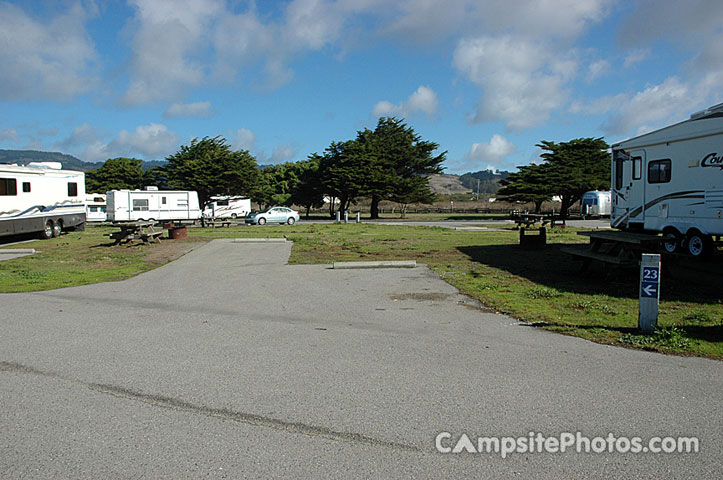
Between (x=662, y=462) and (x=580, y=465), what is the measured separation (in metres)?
0.58

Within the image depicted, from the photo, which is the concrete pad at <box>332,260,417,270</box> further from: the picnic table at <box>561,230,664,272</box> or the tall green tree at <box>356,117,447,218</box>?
the tall green tree at <box>356,117,447,218</box>

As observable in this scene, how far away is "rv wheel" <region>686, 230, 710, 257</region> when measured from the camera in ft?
47.6

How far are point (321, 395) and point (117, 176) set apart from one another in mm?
81605

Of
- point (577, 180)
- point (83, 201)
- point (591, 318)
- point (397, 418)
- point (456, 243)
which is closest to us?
point (397, 418)

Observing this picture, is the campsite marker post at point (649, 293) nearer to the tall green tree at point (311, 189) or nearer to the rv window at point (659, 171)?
the rv window at point (659, 171)

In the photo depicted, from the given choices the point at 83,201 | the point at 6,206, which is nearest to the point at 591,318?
the point at 6,206

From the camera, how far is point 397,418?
4504 mm

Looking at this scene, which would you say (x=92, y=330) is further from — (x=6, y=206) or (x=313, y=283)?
(x=6, y=206)

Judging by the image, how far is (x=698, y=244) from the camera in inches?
582

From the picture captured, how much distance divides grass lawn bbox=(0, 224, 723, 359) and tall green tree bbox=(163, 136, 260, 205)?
128 ft

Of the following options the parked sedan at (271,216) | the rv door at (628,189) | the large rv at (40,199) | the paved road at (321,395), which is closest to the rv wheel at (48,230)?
the large rv at (40,199)

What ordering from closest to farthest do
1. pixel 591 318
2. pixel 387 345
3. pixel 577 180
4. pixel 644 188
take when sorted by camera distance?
pixel 387 345, pixel 591 318, pixel 644 188, pixel 577 180

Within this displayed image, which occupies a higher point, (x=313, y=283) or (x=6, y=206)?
(x=6, y=206)

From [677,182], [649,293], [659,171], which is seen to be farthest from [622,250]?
[649,293]
